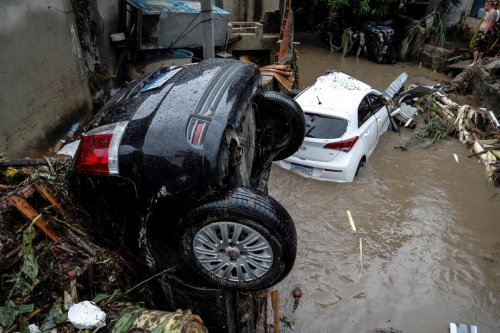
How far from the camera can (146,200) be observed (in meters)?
2.19

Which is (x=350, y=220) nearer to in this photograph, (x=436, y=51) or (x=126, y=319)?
(x=126, y=319)

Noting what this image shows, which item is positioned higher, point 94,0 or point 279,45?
point 94,0

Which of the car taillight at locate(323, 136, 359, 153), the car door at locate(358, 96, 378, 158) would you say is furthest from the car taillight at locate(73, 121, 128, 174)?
the car door at locate(358, 96, 378, 158)

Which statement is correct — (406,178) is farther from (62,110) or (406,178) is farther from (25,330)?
(25,330)

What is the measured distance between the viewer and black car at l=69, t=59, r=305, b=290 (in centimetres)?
211

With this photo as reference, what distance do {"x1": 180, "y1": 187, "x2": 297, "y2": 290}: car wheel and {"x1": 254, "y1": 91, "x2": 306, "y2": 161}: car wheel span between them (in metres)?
1.66

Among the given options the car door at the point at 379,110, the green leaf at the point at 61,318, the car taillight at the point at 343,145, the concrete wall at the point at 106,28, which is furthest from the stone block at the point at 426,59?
the green leaf at the point at 61,318

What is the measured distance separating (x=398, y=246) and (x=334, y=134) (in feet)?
6.80

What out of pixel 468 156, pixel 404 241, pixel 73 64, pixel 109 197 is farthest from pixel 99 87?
pixel 468 156

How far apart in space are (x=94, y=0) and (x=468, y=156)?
27.6 feet

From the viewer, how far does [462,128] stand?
874 cm

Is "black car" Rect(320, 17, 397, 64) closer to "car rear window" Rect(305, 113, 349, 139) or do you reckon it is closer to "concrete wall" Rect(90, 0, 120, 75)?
"car rear window" Rect(305, 113, 349, 139)

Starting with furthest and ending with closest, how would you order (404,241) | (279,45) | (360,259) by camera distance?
(279,45) < (404,241) < (360,259)

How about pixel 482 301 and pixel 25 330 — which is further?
pixel 482 301
